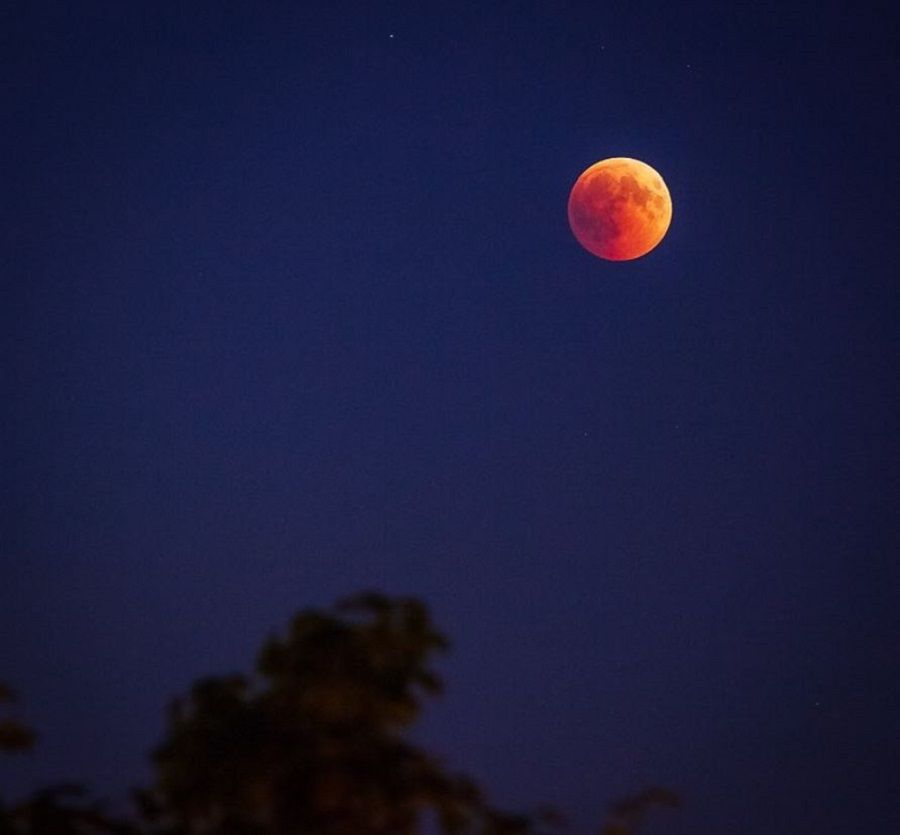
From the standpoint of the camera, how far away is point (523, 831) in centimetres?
766

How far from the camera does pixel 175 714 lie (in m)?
8.12

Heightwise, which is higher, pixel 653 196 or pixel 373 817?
pixel 653 196

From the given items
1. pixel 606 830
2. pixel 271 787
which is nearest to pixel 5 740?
pixel 271 787

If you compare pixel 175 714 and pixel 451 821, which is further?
pixel 175 714

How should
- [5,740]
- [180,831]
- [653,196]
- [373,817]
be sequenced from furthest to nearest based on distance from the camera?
[653,196]
[5,740]
[180,831]
[373,817]

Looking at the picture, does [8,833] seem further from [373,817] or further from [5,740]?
[373,817]

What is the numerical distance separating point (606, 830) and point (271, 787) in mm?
2203

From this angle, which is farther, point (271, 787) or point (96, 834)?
point (96, 834)

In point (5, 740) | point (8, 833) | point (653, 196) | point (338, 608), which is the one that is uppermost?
point (653, 196)

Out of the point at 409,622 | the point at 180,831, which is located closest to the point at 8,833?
the point at 180,831

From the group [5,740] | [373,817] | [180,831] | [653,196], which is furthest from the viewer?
[653,196]

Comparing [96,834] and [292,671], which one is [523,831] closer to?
[292,671]

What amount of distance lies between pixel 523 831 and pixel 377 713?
4.17 ft

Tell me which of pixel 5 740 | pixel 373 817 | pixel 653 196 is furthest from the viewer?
pixel 653 196
